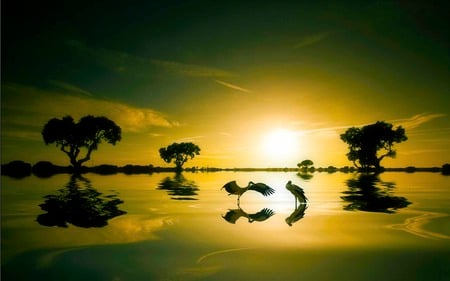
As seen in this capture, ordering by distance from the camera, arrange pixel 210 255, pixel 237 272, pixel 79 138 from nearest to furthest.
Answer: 1. pixel 237 272
2. pixel 210 255
3. pixel 79 138

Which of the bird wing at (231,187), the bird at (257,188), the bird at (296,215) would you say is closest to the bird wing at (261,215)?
the bird at (296,215)

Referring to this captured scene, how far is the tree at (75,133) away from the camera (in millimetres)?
76750

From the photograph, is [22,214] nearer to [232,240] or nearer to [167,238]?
[167,238]

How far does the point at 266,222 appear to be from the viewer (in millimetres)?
11797

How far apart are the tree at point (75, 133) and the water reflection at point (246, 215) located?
69247 mm

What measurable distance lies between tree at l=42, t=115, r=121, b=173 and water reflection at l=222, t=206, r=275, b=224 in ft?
227

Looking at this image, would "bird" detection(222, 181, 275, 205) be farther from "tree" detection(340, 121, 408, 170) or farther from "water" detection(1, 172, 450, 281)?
"tree" detection(340, 121, 408, 170)

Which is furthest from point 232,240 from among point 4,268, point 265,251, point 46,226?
point 46,226

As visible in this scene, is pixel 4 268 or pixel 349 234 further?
pixel 349 234

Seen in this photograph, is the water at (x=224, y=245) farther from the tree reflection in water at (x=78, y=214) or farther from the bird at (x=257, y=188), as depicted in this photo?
the bird at (x=257, y=188)

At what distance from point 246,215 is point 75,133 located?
71.0m

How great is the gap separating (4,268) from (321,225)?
320 inches

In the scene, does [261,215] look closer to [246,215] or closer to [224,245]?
[246,215]

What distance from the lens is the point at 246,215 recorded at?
13.7 m
